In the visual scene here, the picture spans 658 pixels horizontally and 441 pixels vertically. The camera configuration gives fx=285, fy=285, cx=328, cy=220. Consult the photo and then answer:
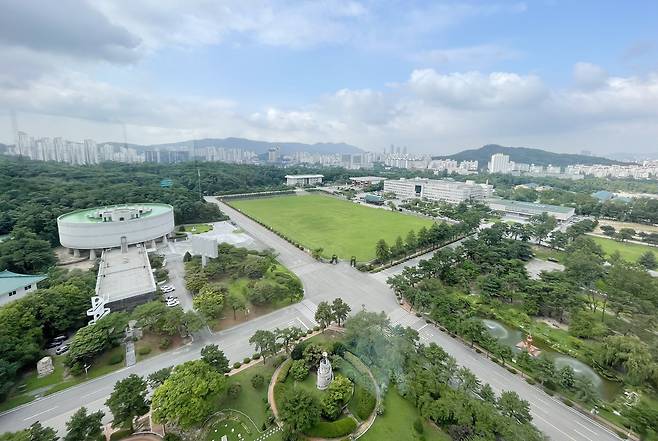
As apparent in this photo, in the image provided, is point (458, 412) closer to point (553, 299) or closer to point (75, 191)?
point (553, 299)

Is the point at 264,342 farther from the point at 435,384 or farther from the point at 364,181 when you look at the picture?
the point at 364,181

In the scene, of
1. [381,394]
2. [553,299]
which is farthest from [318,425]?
[553,299]

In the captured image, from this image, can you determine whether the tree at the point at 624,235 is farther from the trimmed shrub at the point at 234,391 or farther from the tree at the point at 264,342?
the trimmed shrub at the point at 234,391

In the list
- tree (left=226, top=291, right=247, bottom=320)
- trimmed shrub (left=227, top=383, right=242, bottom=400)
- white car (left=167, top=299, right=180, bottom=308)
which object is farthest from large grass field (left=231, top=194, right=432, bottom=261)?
trimmed shrub (left=227, top=383, right=242, bottom=400)

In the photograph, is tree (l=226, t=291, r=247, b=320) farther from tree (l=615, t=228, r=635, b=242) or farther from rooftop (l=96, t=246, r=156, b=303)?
tree (l=615, t=228, r=635, b=242)

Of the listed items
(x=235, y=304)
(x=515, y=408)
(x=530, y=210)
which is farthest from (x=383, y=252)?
(x=530, y=210)

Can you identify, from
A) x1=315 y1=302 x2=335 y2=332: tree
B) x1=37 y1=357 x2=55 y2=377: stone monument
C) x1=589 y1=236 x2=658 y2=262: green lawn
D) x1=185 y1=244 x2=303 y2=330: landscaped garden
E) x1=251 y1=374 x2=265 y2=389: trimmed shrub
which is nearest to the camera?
x1=251 y1=374 x2=265 y2=389: trimmed shrub
